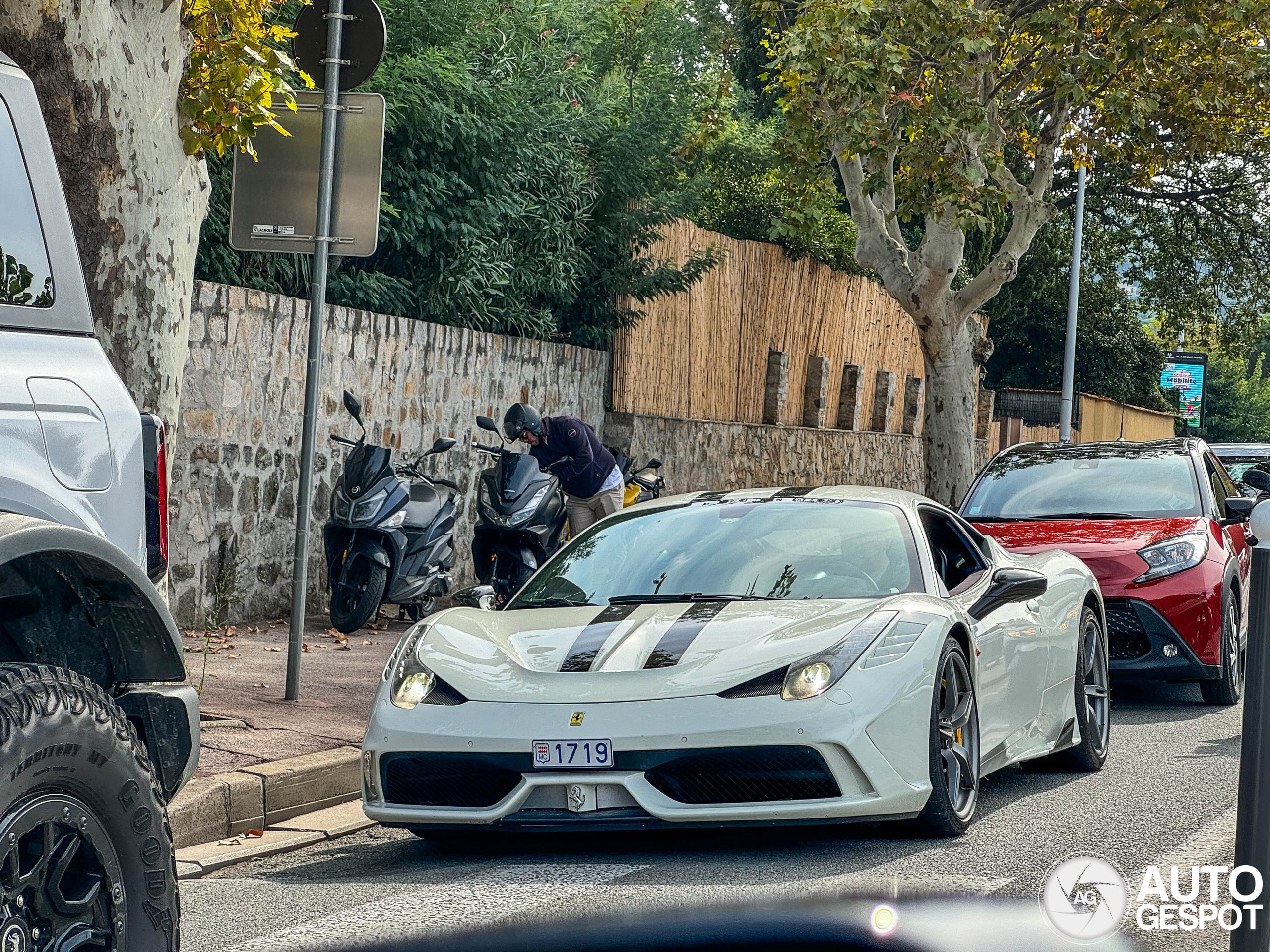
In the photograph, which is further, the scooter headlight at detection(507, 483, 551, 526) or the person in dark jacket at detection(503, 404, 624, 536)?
the person in dark jacket at detection(503, 404, 624, 536)

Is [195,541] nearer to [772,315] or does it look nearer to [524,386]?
[524,386]

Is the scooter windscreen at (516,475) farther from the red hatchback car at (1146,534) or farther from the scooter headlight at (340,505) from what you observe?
the red hatchback car at (1146,534)

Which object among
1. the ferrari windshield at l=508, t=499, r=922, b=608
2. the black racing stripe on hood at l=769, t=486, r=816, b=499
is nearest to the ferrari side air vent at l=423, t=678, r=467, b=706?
the ferrari windshield at l=508, t=499, r=922, b=608

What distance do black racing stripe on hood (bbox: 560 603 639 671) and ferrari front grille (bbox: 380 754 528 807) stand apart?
1.42 feet

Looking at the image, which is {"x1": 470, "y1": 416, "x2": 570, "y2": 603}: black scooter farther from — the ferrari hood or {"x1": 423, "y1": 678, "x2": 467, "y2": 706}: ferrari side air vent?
{"x1": 423, "y1": 678, "x2": 467, "y2": 706}: ferrari side air vent

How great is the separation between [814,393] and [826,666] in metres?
19.5

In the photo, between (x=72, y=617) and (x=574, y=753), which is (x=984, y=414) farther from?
(x=72, y=617)

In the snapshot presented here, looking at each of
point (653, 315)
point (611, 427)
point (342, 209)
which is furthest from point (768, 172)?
point (342, 209)

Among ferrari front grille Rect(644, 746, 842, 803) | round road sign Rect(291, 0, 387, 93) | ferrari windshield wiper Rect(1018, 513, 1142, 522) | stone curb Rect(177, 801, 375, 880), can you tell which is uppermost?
round road sign Rect(291, 0, 387, 93)

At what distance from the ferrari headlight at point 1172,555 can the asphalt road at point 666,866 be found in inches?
115

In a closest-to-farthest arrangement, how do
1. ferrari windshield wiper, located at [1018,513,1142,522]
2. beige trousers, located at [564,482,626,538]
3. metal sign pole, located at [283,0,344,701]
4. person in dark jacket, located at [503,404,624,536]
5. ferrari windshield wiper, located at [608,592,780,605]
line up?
1. ferrari windshield wiper, located at [608,592,780,605]
2. metal sign pole, located at [283,0,344,701]
3. ferrari windshield wiper, located at [1018,513,1142,522]
4. person in dark jacket, located at [503,404,624,536]
5. beige trousers, located at [564,482,626,538]

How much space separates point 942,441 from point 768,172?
7306 millimetres

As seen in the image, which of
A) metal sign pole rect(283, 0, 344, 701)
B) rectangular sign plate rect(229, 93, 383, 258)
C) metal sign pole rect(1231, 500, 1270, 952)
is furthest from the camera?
rectangular sign plate rect(229, 93, 383, 258)

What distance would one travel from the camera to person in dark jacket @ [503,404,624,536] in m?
12.6
